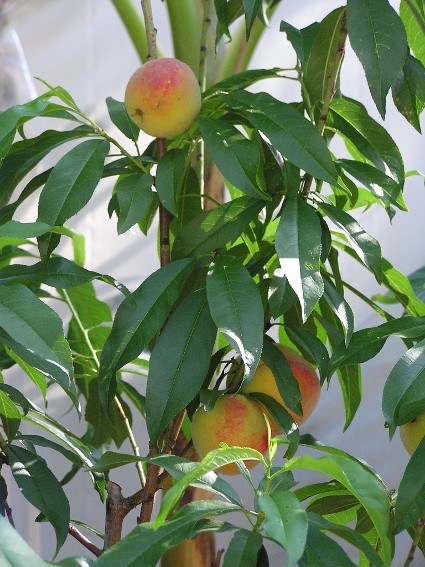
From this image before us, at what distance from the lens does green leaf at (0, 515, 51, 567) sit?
446 mm

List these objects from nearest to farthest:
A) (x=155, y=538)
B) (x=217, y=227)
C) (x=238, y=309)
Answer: (x=155, y=538) → (x=238, y=309) → (x=217, y=227)

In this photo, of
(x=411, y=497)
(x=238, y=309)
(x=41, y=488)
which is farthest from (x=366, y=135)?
(x=41, y=488)

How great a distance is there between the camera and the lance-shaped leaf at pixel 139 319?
74 cm

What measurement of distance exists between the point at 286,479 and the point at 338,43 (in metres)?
0.46

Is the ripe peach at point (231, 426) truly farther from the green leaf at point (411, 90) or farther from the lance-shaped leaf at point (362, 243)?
the green leaf at point (411, 90)

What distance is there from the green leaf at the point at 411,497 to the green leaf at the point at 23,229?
1.13ft

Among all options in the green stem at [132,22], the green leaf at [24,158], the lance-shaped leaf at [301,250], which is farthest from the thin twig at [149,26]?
the green stem at [132,22]

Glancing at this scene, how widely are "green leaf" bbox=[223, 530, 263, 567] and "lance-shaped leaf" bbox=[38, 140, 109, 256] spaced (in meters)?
0.31

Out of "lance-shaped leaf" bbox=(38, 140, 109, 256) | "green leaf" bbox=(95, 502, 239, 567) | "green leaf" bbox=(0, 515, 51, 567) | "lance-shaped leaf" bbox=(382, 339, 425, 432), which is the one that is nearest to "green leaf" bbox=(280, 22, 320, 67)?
→ "lance-shaped leaf" bbox=(38, 140, 109, 256)

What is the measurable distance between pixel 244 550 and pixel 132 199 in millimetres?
335

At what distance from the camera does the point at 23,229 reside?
2.18 ft

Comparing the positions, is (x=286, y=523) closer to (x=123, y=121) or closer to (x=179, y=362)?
(x=179, y=362)

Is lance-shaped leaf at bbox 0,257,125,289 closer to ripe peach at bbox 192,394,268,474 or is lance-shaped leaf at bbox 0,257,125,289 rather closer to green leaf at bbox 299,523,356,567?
ripe peach at bbox 192,394,268,474

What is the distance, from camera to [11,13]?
6.20ft
